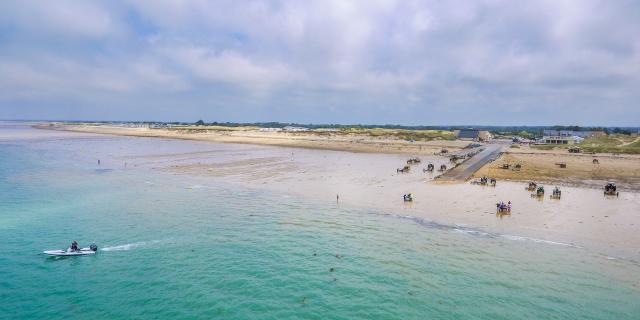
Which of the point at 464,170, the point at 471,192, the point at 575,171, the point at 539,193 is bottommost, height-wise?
the point at 471,192

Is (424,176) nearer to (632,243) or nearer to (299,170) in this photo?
(299,170)

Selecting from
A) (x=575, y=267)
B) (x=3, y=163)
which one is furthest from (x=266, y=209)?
(x=3, y=163)

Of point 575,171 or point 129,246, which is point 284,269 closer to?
point 129,246

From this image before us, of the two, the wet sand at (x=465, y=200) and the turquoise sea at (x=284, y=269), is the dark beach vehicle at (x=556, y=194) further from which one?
the turquoise sea at (x=284, y=269)

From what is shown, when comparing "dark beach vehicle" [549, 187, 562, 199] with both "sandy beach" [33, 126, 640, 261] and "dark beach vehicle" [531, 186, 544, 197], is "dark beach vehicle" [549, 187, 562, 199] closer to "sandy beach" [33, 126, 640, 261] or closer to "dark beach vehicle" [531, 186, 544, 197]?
"sandy beach" [33, 126, 640, 261]

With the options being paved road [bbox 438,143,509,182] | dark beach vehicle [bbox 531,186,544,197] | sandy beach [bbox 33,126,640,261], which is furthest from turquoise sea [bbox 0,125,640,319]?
paved road [bbox 438,143,509,182]

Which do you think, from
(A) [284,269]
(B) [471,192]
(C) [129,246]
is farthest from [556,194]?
(C) [129,246]

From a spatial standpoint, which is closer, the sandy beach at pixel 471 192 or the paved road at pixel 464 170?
the sandy beach at pixel 471 192

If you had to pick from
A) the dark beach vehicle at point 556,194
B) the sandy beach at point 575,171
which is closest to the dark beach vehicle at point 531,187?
the dark beach vehicle at point 556,194
